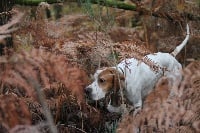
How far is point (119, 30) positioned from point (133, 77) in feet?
5.17

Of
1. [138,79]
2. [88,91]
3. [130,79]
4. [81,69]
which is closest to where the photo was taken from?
[81,69]

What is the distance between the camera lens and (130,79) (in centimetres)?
399

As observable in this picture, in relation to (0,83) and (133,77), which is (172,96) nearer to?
(0,83)

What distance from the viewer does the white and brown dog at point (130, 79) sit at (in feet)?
12.0

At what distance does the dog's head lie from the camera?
364 cm

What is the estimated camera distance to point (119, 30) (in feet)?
18.1

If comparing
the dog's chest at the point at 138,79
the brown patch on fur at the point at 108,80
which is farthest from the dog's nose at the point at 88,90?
the dog's chest at the point at 138,79

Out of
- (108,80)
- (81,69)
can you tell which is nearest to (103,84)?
(108,80)

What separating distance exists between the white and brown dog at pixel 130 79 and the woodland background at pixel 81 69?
8 cm

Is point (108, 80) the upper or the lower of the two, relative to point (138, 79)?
upper

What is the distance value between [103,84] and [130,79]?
358 millimetres

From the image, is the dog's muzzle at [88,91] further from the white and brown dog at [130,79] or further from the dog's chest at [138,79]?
the dog's chest at [138,79]

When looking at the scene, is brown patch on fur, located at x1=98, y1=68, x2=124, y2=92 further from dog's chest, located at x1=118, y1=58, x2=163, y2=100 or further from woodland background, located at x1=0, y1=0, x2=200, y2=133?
dog's chest, located at x1=118, y1=58, x2=163, y2=100

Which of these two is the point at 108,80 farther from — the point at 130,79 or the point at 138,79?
the point at 138,79
